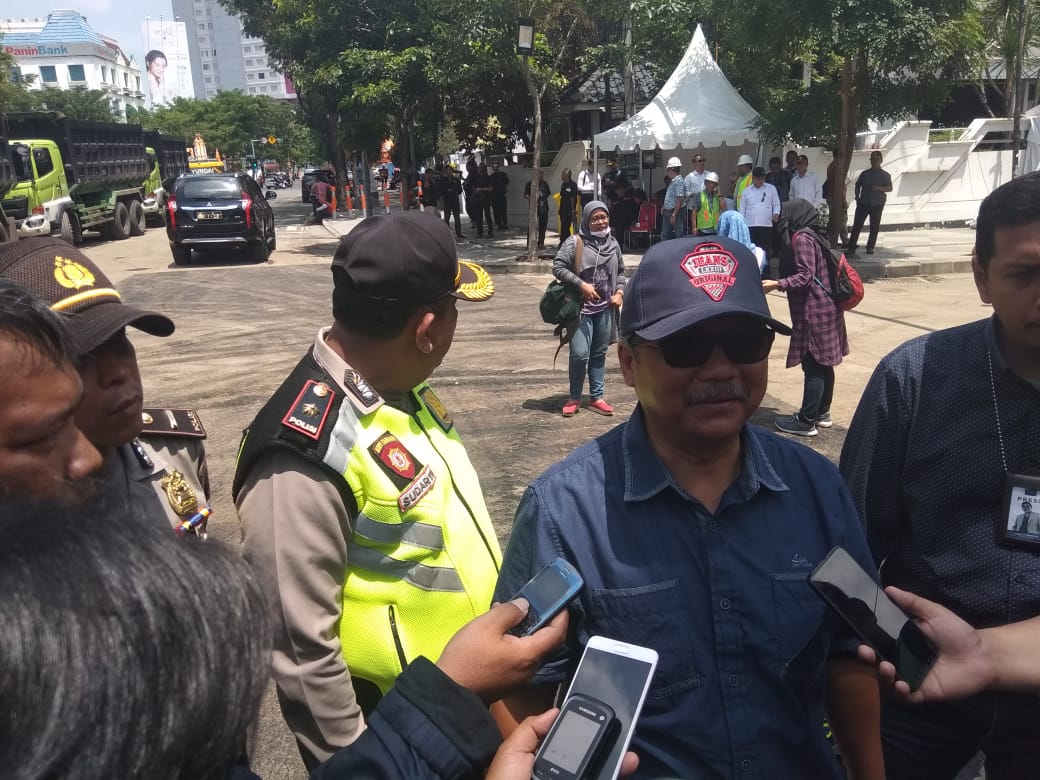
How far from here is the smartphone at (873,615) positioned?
141 centimetres

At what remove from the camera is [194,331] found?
31.8 ft

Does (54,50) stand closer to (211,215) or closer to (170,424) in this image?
(211,215)

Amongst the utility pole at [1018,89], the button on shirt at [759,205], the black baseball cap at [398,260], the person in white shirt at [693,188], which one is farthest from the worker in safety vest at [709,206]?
the black baseball cap at [398,260]

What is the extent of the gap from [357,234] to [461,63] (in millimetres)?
13511

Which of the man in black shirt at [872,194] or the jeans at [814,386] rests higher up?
the man in black shirt at [872,194]

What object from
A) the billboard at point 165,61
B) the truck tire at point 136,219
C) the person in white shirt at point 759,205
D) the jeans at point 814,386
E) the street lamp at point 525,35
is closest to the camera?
the jeans at point 814,386

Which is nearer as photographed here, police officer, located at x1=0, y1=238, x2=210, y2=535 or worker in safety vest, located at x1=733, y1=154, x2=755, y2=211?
police officer, located at x1=0, y1=238, x2=210, y2=535

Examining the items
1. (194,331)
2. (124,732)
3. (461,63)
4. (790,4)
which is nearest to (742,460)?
(124,732)

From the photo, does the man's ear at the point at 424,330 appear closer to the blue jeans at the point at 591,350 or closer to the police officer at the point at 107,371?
the police officer at the point at 107,371

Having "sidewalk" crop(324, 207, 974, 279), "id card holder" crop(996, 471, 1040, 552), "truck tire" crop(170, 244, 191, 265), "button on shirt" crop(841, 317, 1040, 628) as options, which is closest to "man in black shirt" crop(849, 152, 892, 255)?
"sidewalk" crop(324, 207, 974, 279)

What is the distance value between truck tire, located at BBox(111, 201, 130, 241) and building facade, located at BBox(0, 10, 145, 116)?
80569 mm

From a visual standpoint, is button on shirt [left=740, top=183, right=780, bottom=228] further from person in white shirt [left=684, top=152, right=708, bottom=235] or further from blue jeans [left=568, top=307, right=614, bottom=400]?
blue jeans [left=568, top=307, right=614, bottom=400]

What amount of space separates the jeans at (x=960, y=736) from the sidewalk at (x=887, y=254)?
9.67 m

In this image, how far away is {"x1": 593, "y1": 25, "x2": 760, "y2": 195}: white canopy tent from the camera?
599 inches
